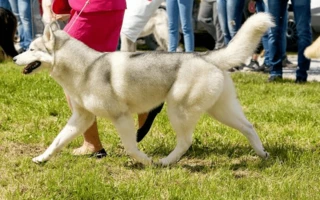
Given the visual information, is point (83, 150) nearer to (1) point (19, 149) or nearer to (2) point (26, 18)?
(1) point (19, 149)

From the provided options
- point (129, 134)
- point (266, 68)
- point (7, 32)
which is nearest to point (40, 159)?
point (129, 134)

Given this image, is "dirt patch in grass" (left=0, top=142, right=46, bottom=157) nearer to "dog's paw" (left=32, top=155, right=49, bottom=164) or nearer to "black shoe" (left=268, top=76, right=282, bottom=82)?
"dog's paw" (left=32, top=155, right=49, bottom=164)

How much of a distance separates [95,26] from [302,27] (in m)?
4.65

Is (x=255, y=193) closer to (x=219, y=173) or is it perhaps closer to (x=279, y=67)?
(x=219, y=173)

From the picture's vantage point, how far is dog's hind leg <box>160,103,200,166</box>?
14.2ft

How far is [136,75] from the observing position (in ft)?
14.1

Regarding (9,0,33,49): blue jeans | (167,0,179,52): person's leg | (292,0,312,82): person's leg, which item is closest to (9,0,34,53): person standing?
(9,0,33,49): blue jeans

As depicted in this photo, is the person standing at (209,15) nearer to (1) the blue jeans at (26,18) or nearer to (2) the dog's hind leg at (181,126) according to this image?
(1) the blue jeans at (26,18)

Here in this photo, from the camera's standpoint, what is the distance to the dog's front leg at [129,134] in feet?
14.1

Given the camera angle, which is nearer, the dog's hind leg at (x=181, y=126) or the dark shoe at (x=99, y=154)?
the dog's hind leg at (x=181, y=126)

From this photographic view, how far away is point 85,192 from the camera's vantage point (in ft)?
12.3

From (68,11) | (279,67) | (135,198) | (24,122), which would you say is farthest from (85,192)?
(279,67)

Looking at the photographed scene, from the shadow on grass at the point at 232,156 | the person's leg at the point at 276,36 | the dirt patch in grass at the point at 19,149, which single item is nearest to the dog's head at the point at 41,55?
the dirt patch in grass at the point at 19,149

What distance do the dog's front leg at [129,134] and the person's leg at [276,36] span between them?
188 inches
